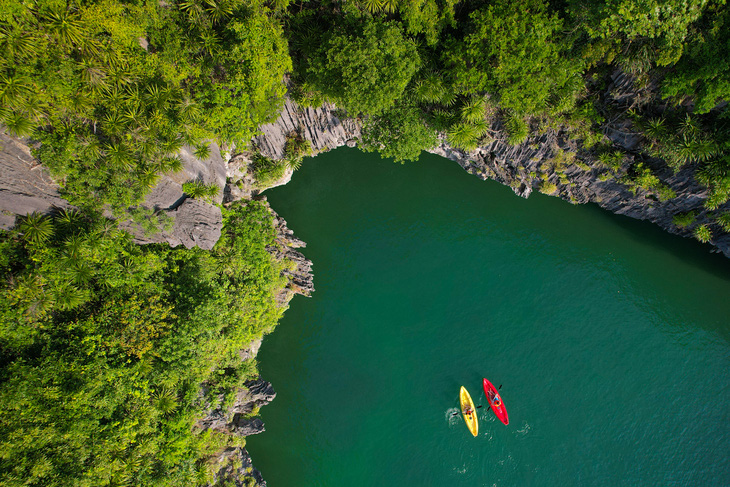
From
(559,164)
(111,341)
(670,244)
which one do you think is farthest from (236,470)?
(670,244)

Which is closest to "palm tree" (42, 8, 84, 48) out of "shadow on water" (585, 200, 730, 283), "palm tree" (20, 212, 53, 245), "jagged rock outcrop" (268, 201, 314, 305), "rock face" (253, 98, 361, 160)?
"palm tree" (20, 212, 53, 245)

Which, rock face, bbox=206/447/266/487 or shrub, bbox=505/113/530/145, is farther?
rock face, bbox=206/447/266/487

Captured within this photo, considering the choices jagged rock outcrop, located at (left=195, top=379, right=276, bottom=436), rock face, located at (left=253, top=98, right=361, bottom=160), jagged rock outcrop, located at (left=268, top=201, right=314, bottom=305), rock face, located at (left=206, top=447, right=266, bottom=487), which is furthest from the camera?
jagged rock outcrop, located at (left=268, top=201, right=314, bottom=305)

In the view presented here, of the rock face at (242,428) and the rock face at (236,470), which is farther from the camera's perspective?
the rock face at (242,428)

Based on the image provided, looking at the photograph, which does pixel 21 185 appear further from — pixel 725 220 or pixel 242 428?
pixel 725 220

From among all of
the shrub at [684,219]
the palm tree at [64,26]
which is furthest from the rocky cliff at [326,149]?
the palm tree at [64,26]

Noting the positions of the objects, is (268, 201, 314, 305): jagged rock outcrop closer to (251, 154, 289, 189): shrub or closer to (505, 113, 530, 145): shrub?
(251, 154, 289, 189): shrub

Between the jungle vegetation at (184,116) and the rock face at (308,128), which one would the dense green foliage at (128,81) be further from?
the rock face at (308,128)
